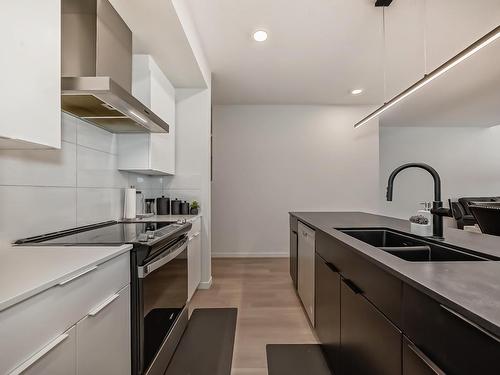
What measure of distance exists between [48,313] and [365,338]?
3.79 ft

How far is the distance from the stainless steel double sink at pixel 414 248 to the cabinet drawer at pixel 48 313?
1274 mm

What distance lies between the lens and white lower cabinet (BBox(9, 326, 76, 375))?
2.39 feet

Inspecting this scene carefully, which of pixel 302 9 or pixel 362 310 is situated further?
pixel 302 9

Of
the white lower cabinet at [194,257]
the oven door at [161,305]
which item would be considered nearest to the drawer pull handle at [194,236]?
the white lower cabinet at [194,257]

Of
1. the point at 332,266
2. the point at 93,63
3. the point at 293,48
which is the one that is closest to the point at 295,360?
the point at 332,266

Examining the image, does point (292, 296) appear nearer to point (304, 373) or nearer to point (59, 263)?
point (304, 373)

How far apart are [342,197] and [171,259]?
156 inches

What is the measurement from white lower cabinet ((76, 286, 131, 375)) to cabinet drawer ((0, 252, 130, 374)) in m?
0.05

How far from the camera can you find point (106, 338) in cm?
111

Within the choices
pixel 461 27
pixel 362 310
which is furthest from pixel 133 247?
pixel 461 27

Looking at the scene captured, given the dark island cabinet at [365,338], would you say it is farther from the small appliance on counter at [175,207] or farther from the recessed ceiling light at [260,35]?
the recessed ceiling light at [260,35]

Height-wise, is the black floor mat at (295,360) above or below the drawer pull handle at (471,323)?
below

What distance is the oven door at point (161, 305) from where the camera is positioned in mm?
1399

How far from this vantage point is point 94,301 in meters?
1.04
